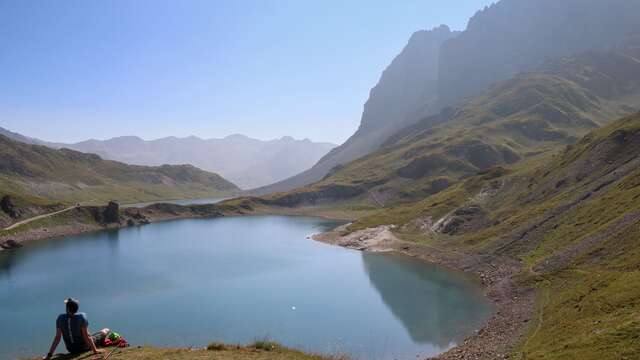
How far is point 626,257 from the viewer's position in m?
55.9

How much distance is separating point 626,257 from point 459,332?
20974 millimetres

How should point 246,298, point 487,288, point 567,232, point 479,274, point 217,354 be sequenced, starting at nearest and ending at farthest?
point 217,354
point 567,232
point 487,288
point 246,298
point 479,274

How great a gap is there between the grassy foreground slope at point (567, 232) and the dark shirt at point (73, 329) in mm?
28274

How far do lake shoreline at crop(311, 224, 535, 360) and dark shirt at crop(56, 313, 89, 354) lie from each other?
35.6m

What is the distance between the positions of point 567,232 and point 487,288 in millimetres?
15723

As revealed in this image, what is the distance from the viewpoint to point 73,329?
2506 cm

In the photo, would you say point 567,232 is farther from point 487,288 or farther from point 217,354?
point 217,354

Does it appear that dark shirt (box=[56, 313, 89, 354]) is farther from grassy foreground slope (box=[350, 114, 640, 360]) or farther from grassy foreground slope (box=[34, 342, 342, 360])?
grassy foreground slope (box=[350, 114, 640, 360])

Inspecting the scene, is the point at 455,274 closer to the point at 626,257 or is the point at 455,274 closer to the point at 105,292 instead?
the point at 626,257

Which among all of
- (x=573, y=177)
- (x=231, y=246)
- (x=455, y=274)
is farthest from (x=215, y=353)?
(x=231, y=246)

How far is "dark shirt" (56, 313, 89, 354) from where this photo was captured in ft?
81.6

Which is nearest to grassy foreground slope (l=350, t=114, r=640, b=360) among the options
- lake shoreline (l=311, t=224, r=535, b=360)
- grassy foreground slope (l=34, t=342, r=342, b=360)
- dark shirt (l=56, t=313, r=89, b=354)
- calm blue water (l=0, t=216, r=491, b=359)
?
lake shoreline (l=311, t=224, r=535, b=360)

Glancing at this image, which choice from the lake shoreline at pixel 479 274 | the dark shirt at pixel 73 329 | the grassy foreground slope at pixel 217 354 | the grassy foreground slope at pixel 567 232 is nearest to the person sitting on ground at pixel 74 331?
the dark shirt at pixel 73 329

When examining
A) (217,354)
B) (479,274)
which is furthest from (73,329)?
(479,274)
